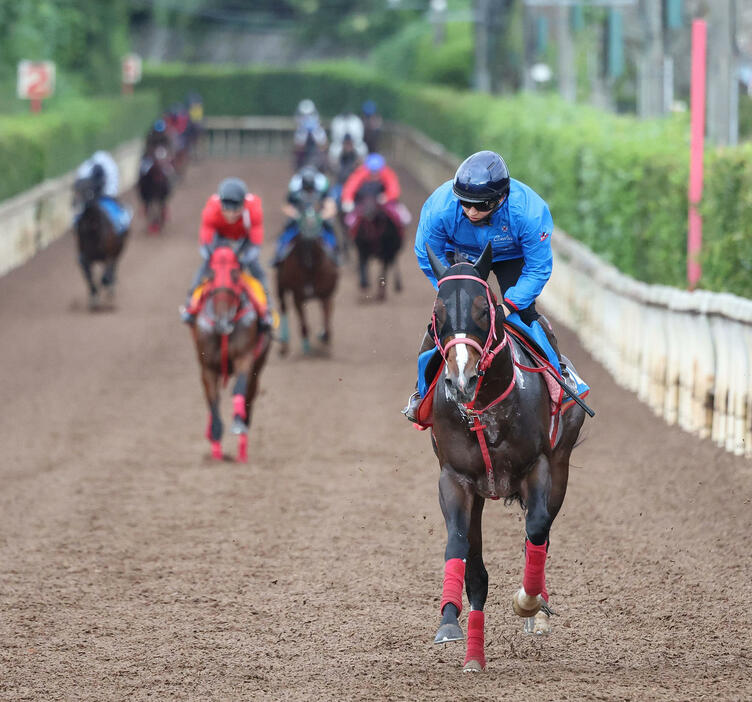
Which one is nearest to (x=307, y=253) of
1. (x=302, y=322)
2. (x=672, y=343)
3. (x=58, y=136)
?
(x=302, y=322)

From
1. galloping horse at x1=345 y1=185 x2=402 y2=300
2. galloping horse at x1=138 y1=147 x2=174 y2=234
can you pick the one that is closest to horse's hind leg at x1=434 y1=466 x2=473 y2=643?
galloping horse at x1=345 y1=185 x2=402 y2=300

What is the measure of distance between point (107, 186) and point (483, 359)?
52.3 ft

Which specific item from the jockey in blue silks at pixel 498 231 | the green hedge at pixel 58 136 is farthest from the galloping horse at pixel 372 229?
the jockey in blue silks at pixel 498 231

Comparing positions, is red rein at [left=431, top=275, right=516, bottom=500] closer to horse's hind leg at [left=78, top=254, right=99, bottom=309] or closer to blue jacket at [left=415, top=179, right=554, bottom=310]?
blue jacket at [left=415, top=179, right=554, bottom=310]

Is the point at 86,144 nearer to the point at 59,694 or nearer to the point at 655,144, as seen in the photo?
the point at 655,144

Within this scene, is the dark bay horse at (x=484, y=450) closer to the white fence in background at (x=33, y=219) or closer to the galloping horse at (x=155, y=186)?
the white fence in background at (x=33, y=219)

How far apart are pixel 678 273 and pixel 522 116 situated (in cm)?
1154

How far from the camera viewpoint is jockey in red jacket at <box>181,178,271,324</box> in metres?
12.2

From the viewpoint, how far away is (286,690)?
6641 mm

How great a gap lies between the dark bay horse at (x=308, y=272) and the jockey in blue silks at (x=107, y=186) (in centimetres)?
446

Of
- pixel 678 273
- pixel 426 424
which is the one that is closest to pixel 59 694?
pixel 426 424

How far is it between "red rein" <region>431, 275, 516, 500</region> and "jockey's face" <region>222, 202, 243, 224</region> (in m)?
5.81

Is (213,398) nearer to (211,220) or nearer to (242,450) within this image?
(242,450)

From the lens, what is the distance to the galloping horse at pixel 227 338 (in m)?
12.2
